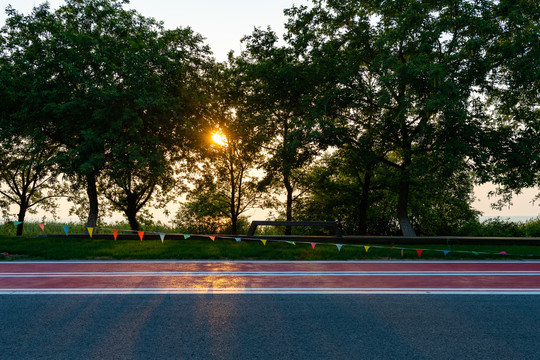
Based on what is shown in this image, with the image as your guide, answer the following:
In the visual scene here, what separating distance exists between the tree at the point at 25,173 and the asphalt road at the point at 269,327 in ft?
43.7

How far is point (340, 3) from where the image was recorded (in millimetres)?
18828

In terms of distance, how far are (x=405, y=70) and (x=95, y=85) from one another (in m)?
13.5

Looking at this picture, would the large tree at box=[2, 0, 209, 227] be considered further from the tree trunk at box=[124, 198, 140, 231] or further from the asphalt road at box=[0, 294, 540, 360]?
the asphalt road at box=[0, 294, 540, 360]

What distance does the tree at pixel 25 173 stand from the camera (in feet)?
58.1

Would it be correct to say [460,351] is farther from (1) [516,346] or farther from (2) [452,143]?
(2) [452,143]

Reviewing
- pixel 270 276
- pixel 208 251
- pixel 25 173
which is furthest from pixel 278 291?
pixel 25 173

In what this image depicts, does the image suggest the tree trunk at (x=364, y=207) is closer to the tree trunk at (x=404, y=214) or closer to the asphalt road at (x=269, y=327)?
the tree trunk at (x=404, y=214)

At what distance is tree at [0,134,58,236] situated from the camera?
58.1ft

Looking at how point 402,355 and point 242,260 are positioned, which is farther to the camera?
point 242,260

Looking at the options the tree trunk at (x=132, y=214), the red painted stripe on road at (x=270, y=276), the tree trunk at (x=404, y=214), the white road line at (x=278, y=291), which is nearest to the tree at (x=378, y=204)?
the tree trunk at (x=404, y=214)

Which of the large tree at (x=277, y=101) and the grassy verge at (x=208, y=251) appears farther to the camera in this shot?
the large tree at (x=277, y=101)

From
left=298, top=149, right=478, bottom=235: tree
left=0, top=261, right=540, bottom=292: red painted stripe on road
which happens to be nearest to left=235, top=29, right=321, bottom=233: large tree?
left=298, top=149, right=478, bottom=235: tree

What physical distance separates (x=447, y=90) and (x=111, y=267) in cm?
1364

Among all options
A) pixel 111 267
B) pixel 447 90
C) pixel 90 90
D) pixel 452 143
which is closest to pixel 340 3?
pixel 447 90
